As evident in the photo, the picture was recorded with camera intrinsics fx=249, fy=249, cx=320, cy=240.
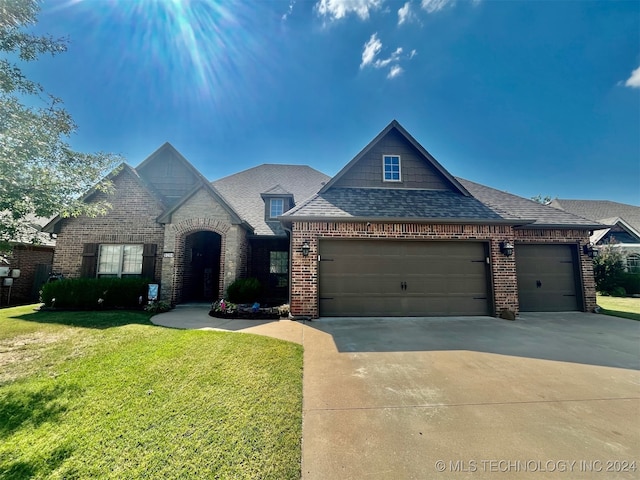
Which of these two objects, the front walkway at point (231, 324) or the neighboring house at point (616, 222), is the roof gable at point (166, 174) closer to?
the front walkway at point (231, 324)

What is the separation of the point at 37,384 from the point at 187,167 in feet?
31.9

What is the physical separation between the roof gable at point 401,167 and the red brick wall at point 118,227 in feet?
25.0

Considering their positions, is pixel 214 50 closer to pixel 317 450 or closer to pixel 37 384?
pixel 37 384

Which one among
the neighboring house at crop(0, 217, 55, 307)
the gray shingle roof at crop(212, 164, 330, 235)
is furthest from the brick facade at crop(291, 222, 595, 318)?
the neighboring house at crop(0, 217, 55, 307)

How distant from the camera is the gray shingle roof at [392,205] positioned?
827 cm

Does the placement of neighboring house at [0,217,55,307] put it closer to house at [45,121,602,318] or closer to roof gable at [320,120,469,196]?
house at [45,121,602,318]

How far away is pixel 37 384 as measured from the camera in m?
3.56

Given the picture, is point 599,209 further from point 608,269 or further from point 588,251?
point 588,251

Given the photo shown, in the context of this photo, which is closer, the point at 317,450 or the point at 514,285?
the point at 317,450

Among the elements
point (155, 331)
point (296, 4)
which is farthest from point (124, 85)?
point (155, 331)

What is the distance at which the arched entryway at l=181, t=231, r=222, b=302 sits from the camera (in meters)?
11.4

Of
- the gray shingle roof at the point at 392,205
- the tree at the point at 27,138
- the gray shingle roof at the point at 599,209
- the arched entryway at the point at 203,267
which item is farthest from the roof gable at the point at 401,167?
the gray shingle roof at the point at 599,209

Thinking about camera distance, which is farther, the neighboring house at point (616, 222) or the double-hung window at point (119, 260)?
the neighboring house at point (616, 222)

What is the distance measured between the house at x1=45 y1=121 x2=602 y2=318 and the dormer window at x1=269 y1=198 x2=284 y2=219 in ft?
0.24
